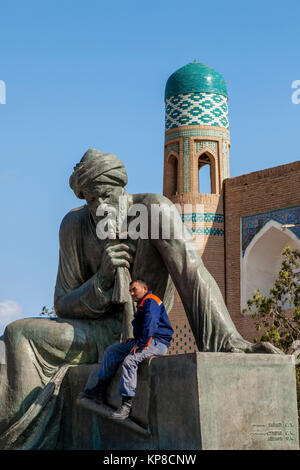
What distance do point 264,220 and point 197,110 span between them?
313cm

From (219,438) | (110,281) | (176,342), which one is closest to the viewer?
(219,438)

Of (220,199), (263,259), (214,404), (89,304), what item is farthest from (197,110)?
(214,404)

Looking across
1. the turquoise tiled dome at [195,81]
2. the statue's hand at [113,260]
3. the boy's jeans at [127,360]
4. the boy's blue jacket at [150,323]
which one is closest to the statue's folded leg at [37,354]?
the statue's hand at [113,260]

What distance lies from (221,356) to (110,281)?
33.2 inches

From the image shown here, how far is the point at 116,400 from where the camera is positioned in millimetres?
3090

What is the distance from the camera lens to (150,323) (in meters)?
3.01

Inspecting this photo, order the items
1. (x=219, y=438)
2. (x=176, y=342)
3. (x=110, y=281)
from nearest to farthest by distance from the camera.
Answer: (x=219, y=438), (x=110, y=281), (x=176, y=342)

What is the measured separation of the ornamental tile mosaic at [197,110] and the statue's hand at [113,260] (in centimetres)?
1391

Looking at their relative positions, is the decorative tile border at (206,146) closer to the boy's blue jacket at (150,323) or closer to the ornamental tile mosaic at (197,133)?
the ornamental tile mosaic at (197,133)

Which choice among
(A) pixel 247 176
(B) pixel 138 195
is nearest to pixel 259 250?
(A) pixel 247 176

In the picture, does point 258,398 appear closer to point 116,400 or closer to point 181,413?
point 181,413

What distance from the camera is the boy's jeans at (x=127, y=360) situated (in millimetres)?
2918
